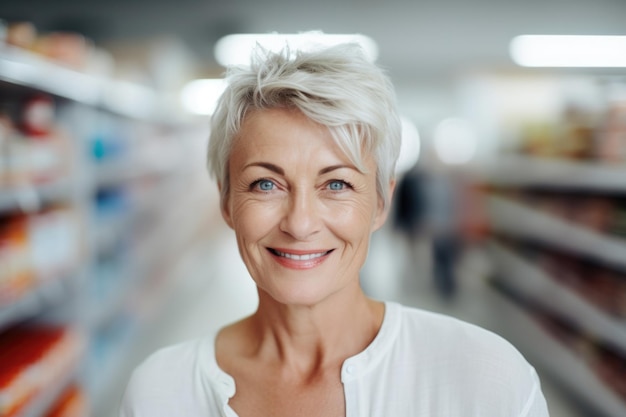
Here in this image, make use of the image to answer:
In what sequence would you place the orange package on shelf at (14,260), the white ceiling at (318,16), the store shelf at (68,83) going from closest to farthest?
the store shelf at (68,83) → the orange package on shelf at (14,260) → the white ceiling at (318,16)

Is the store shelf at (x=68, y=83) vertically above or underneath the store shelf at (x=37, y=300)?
above

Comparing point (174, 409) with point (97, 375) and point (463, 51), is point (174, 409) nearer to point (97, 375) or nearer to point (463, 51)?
point (97, 375)

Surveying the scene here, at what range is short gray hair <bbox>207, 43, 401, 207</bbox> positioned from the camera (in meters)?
1.17

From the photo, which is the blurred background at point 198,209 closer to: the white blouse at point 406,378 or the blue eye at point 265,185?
the white blouse at point 406,378

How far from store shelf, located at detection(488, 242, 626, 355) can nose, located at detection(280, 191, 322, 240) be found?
2.59 m

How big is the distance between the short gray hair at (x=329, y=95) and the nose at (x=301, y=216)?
12 centimetres

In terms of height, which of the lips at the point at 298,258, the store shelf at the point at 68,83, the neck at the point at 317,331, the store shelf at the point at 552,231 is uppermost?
the store shelf at the point at 68,83

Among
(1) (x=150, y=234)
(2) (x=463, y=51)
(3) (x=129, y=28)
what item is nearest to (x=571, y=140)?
(1) (x=150, y=234)

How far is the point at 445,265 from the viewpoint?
703cm

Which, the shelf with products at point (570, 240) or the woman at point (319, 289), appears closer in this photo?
the woman at point (319, 289)

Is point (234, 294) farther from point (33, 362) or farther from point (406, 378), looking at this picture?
point (406, 378)

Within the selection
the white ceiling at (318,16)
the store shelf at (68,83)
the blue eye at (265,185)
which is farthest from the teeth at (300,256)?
the white ceiling at (318,16)

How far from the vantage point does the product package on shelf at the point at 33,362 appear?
2.60 metres

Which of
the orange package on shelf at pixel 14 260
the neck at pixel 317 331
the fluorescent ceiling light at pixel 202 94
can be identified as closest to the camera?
the neck at pixel 317 331
